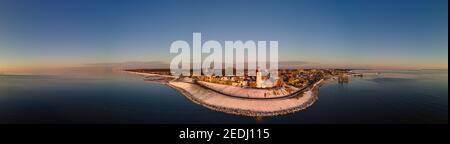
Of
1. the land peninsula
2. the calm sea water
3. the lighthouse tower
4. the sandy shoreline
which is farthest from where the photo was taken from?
the lighthouse tower

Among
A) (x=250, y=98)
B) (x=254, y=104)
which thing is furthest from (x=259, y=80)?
(x=254, y=104)

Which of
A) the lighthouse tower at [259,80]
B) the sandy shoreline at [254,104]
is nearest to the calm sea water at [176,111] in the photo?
the sandy shoreline at [254,104]

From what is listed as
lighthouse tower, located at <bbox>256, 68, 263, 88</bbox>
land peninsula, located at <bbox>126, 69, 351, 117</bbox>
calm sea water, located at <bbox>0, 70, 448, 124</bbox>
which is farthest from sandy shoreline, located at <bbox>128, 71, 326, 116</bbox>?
lighthouse tower, located at <bbox>256, 68, 263, 88</bbox>

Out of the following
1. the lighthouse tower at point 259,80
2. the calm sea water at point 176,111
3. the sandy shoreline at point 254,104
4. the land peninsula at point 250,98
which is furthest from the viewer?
the lighthouse tower at point 259,80

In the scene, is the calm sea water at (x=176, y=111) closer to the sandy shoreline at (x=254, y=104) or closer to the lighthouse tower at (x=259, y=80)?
the sandy shoreline at (x=254, y=104)

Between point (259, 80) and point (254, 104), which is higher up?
point (259, 80)

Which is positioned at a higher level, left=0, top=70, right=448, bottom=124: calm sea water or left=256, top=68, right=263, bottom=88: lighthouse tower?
left=256, top=68, right=263, bottom=88: lighthouse tower

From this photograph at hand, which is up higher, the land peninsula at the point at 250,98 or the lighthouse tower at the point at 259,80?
the lighthouse tower at the point at 259,80

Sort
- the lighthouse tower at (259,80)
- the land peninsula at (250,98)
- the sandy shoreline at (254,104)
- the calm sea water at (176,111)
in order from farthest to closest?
the lighthouse tower at (259,80) < the land peninsula at (250,98) < the sandy shoreline at (254,104) < the calm sea water at (176,111)

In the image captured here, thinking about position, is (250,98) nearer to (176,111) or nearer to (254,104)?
(254,104)

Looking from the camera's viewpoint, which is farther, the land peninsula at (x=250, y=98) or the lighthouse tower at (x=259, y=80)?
the lighthouse tower at (x=259, y=80)

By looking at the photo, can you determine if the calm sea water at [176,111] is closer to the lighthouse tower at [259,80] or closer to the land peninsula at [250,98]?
the land peninsula at [250,98]

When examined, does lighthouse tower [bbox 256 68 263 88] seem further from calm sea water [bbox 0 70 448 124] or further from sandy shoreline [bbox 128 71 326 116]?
calm sea water [bbox 0 70 448 124]
